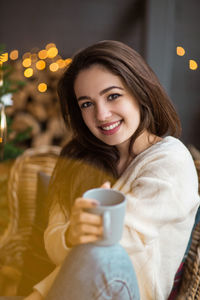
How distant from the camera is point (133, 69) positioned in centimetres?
79

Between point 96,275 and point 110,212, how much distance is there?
162 mm

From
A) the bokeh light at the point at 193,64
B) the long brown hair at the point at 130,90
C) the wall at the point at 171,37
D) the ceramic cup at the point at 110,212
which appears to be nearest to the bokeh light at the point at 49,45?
the wall at the point at 171,37

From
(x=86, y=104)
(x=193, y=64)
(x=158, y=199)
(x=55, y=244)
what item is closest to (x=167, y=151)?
(x=158, y=199)

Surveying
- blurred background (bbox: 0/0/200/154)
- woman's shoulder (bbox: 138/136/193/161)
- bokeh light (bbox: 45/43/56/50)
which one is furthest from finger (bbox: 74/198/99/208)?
bokeh light (bbox: 45/43/56/50)

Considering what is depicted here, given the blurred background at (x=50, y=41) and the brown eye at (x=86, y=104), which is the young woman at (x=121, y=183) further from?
the blurred background at (x=50, y=41)

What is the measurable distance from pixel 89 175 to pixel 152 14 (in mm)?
1037

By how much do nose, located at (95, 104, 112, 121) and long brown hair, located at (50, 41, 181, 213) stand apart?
3.1 inches

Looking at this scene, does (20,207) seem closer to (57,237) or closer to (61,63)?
(57,237)

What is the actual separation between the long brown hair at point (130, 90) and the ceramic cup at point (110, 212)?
0.33 metres

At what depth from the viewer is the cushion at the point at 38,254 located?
3.10 feet

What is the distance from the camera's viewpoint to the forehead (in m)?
0.77

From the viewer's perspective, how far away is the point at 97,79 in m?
0.77

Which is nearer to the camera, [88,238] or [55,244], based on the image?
[88,238]

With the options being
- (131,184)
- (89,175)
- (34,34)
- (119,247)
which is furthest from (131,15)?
(119,247)
